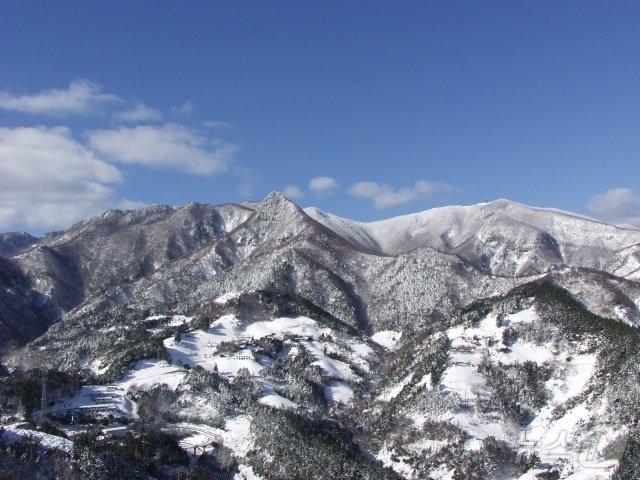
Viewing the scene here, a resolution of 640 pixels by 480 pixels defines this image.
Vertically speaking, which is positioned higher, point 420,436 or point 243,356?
point 243,356

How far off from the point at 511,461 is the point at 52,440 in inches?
2802

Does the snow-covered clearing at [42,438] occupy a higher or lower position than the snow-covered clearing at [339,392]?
lower

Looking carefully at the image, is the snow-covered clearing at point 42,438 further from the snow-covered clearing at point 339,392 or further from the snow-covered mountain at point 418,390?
the snow-covered clearing at point 339,392

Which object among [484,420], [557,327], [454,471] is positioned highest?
[557,327]

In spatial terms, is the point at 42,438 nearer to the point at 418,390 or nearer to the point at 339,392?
the point at 418,390

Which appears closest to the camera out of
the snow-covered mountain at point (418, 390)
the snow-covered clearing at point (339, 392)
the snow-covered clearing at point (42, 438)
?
the snow-covered clearing at point (42, 438)

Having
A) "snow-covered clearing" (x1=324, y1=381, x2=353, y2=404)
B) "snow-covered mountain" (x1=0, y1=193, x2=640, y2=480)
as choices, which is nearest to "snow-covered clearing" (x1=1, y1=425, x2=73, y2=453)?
"snow-covered mountain" (x1=0, y1=193, x2=640, y2=480)

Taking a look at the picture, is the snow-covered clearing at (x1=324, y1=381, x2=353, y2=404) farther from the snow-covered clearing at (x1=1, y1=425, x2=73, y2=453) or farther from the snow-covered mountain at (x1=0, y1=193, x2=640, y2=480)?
the snow-covered clearing at (x1=1, y1=425, x2=73, y2=453)

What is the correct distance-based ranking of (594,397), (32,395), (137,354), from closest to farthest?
(594,397)
(32,395)
(137,354)

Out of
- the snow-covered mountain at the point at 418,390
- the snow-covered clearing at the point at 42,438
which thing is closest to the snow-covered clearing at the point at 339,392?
the snow-covered mountain at the point at 418,390

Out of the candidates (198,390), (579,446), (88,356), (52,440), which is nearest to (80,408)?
(198,390)

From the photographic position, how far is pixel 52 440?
9312 cm

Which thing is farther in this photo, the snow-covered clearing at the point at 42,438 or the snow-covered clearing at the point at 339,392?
the snow-covered clearing at the point at 339,392

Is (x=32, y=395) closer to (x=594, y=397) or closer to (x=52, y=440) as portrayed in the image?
(x=52, y=440)
